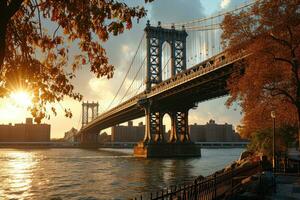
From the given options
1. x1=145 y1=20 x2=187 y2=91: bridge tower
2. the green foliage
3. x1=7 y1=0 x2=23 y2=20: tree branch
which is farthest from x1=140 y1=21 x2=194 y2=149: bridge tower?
x1=7 y1=0 x2=23 y2=20: tree branch

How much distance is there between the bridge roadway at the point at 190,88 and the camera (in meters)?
57.3

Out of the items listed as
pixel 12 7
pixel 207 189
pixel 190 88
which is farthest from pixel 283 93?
pixel 190 88

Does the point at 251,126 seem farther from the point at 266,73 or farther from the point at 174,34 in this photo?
the point at 174,34

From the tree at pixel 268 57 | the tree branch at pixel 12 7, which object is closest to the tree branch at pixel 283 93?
the tree at pixel 268 57

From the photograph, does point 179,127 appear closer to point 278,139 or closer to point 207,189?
point 278,139

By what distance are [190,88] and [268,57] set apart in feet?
158

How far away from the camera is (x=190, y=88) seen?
69.8 meters

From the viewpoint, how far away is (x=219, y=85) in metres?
65.8

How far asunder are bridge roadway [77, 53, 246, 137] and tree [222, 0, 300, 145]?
2363 cm

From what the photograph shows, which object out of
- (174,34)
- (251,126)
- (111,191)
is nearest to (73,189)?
(111,191)

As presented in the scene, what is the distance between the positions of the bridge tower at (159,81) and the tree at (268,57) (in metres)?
63.0

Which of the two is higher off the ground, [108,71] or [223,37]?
[223,37]

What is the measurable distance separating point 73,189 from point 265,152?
17.2 meters

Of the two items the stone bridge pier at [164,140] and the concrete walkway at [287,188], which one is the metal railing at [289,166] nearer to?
the concrete walkway at [287,188]
